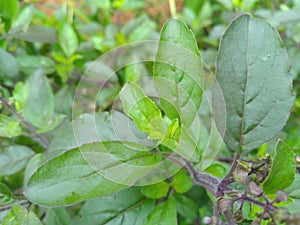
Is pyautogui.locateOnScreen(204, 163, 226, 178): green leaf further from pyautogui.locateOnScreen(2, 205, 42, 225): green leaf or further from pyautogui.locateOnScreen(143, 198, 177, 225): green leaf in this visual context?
pyautogui.locateOnScreen(2, 205, 42, 225): green leaf

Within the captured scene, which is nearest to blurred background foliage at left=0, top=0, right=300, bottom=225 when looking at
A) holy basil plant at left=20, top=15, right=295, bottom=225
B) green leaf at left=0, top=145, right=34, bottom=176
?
green leaf at left=0, top=145, right=34, bottom=176

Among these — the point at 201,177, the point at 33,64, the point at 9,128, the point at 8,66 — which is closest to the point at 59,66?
the point at 33,64

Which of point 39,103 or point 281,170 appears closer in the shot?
point 281,170

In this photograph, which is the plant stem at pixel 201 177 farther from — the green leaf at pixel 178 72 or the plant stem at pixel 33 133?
the plant stem at pixel 33 133

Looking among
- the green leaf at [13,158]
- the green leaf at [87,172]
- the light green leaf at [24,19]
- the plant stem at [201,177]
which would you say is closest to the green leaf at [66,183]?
the green leaf at [87,172]

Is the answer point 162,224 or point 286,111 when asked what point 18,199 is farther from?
point 286,111

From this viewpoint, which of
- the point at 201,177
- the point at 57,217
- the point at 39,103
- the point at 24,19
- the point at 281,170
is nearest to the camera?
the point at 281,170

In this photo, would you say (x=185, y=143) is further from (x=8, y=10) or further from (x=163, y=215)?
(x=8, y=10)
